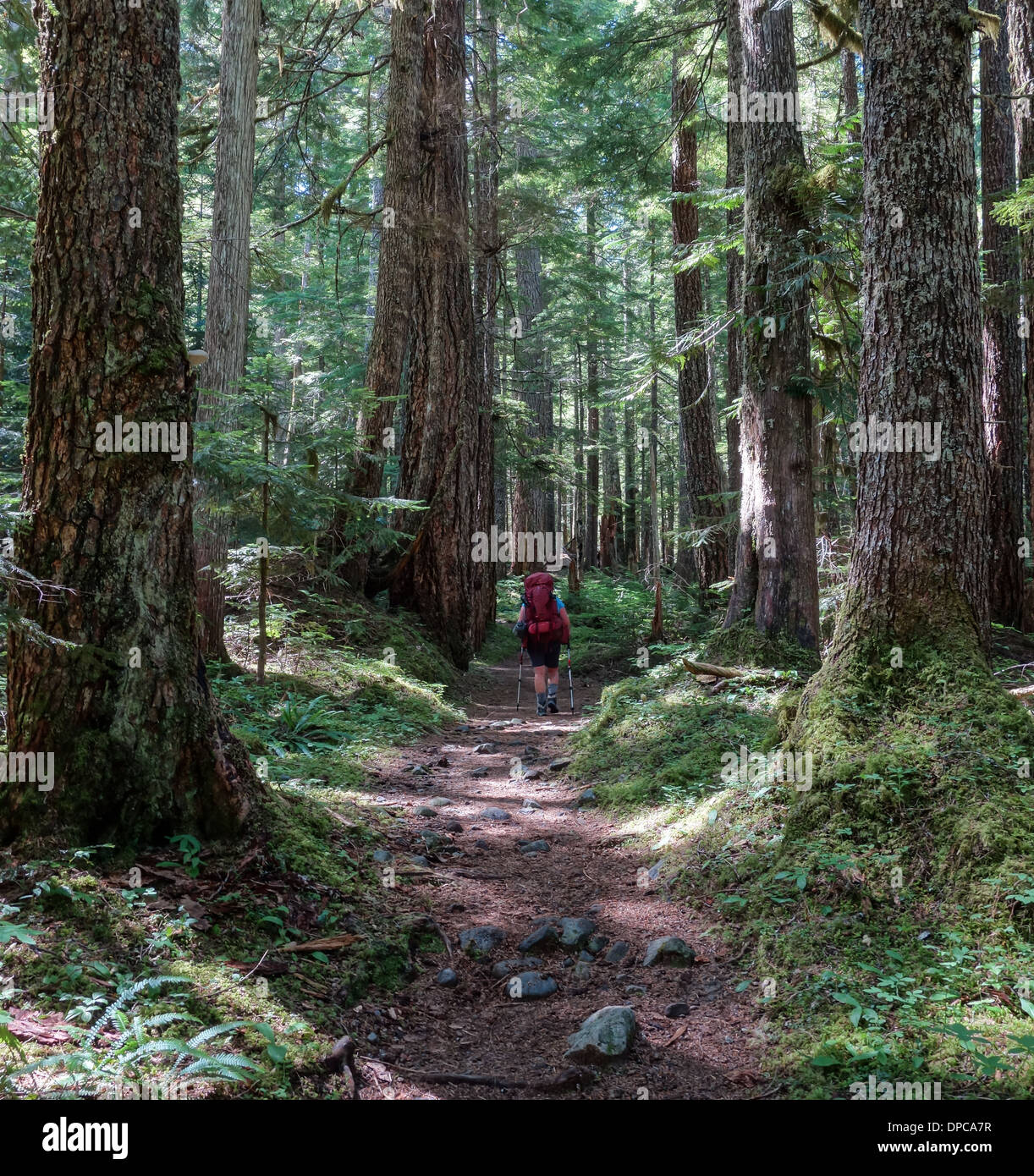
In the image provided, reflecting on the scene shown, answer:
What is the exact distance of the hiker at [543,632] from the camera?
11.2m

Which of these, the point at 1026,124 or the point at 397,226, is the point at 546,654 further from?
the point at 1026,124

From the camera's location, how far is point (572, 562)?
24.9 m

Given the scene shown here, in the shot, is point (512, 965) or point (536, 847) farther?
point (536, 847)

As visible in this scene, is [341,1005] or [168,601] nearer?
[341,1005]

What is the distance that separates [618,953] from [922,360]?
3.92m

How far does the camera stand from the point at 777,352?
8.49m

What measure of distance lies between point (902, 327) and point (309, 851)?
4745 mm

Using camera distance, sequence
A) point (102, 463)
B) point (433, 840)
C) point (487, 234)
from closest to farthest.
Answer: point (102, 463) < point (433, 840) < point (487, 234)

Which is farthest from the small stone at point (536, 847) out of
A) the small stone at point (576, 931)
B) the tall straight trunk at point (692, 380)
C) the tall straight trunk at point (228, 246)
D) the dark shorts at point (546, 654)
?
the tall straight trunk at point (692, 380)

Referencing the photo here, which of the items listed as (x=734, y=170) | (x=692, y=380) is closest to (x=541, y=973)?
(x=734, y=170)

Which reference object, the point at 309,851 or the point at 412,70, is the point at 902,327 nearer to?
the point at 309,851

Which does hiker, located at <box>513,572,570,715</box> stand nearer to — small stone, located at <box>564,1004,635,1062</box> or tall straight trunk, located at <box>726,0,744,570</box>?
tall straight trunk, located at <box>726,0,744,570</box>

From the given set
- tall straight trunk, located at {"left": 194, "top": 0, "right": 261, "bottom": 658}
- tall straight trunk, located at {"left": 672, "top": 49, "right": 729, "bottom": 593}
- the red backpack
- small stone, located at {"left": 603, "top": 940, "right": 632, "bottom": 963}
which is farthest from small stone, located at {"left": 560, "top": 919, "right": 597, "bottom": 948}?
tall straight trunk, located at {"left": 672, "top": 49, "right": 729, "bottom": 593}
